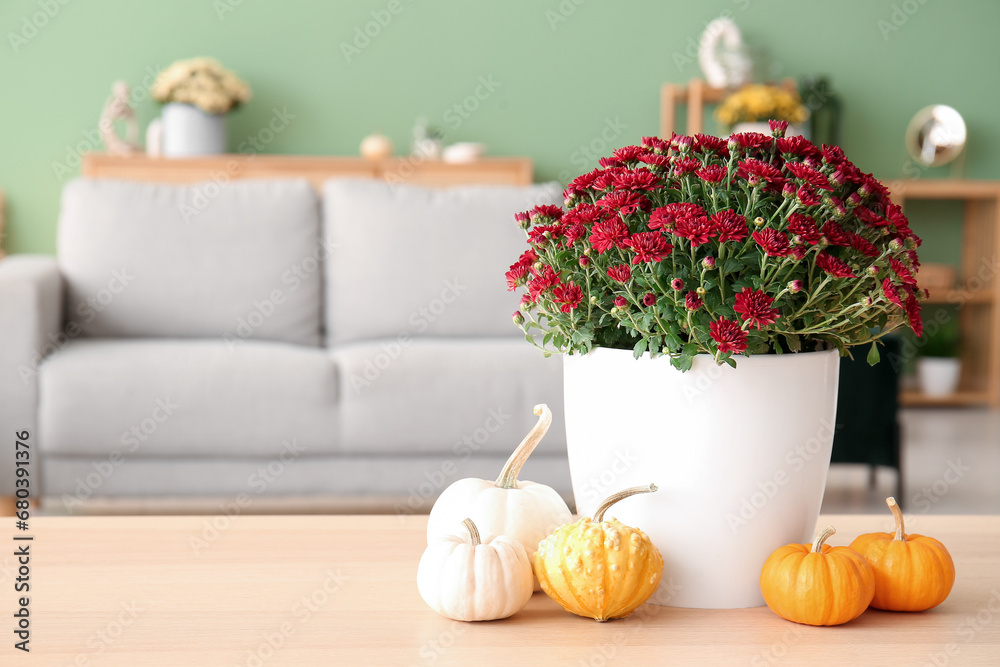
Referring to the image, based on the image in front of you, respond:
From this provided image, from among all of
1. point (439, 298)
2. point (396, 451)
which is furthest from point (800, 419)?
point (439, 298)

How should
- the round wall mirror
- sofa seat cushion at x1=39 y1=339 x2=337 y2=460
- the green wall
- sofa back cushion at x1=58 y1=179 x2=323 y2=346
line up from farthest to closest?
the round wall mirror
the green wall
sofa back cushion at x1=58 y1=179 x2=323 y2=346
sofa seat cushion at x1=39 y1=339 x2=337 y2=460

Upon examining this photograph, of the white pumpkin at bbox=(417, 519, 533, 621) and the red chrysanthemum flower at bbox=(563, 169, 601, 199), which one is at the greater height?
the red chrysanthemum flower at bbox=(563, 169, 601, 199)

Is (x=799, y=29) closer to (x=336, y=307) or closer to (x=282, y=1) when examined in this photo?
(x=282, y=1)

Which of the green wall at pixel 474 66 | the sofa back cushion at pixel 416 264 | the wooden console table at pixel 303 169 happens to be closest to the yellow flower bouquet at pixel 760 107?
the green wall at pixel 474 66

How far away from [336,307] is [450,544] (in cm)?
197

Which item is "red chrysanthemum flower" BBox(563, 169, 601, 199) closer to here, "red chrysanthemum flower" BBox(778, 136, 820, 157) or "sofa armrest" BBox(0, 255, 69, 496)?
"red chrysanthemum flower" BBox(778, 136, 820, 157)

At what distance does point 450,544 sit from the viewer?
662 mm

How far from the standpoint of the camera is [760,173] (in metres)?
0.62

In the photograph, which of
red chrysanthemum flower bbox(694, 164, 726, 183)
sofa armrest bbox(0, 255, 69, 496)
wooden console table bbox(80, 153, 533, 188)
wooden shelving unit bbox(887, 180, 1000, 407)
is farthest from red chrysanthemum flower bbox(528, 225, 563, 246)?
wooden shelving unit bbox(887, 180, 1000, 407)

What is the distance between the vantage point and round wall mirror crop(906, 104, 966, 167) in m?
4.54

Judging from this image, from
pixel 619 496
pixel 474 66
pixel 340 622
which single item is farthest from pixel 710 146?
pixel 474 66

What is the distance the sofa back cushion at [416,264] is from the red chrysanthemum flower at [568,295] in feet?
5.91

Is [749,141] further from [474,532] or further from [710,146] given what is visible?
[474,532]

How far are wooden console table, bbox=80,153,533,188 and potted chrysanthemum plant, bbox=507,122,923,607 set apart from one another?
143 inches
